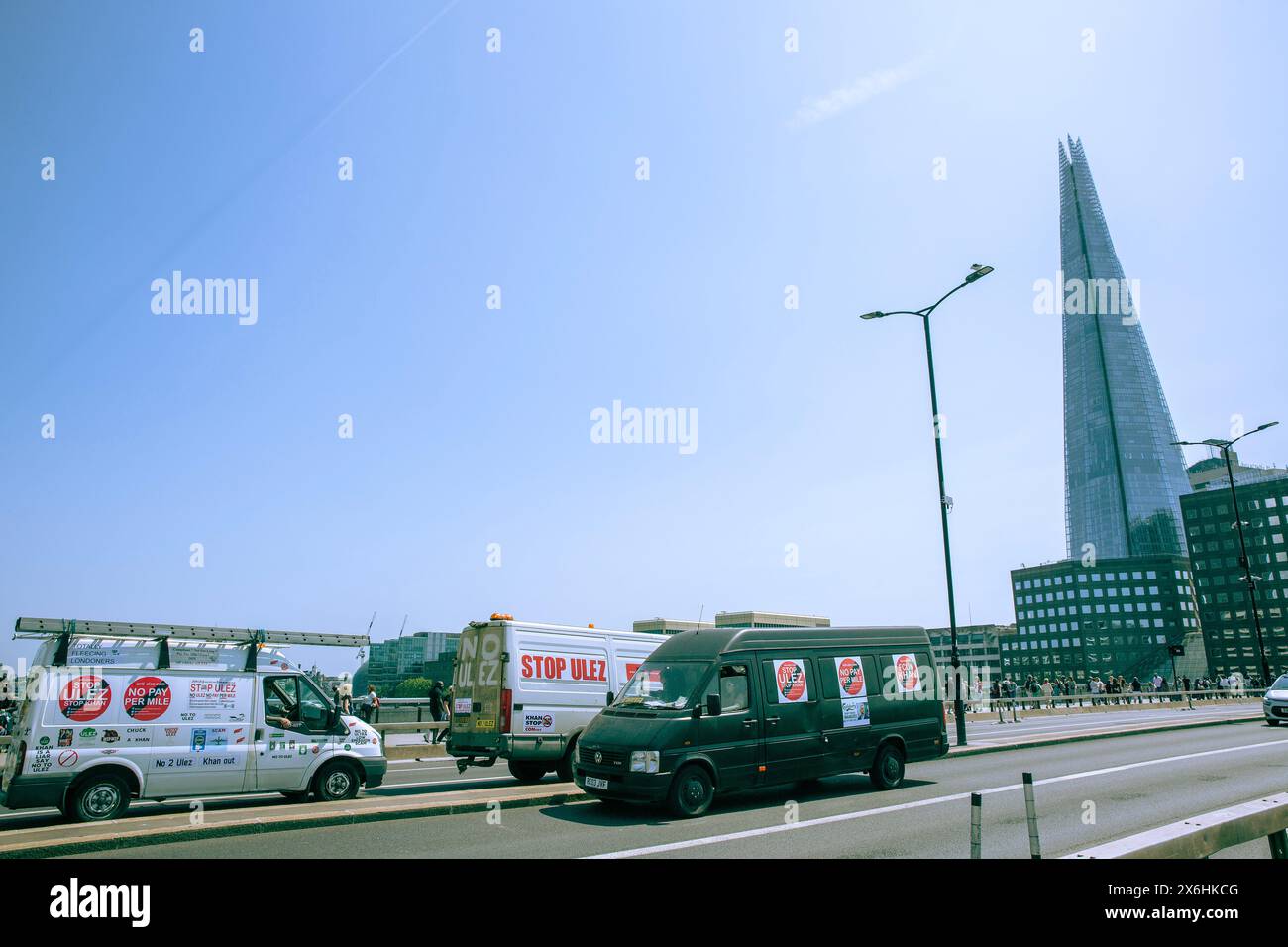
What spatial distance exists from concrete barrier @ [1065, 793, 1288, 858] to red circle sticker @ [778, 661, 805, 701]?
637 cm

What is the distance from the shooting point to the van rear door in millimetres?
14055

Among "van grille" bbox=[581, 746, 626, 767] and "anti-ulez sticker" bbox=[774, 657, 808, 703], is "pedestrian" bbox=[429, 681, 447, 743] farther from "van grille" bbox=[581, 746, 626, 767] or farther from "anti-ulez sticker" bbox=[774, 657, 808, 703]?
"anti-ulez sticker" bbox=[774, 657, 808, 703]

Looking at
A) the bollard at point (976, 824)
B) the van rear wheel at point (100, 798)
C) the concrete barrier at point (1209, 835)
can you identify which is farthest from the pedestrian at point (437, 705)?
the concrete barrier at point (1209, 835)

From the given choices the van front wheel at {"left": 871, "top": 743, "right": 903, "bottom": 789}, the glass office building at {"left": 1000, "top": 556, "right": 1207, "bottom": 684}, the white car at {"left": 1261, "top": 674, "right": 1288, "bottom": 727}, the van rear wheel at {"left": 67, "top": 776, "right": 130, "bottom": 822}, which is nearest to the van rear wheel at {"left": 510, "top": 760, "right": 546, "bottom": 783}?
the van front wheel at {"left": 871, "top": 743, "right": 903, "bottom": 789}

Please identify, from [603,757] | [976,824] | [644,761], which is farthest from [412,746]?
[976,824]

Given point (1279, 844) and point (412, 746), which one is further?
point (412, 746)

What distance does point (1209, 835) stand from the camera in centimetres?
538

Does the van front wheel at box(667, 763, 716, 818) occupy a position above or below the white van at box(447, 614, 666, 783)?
below

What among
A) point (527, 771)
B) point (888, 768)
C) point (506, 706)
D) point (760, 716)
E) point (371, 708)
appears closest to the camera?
point (760, 716)

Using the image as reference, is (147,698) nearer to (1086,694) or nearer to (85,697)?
(85,697)

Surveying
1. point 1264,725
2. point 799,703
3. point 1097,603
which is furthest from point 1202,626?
point 799,703

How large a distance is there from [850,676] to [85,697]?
35.6 ft
